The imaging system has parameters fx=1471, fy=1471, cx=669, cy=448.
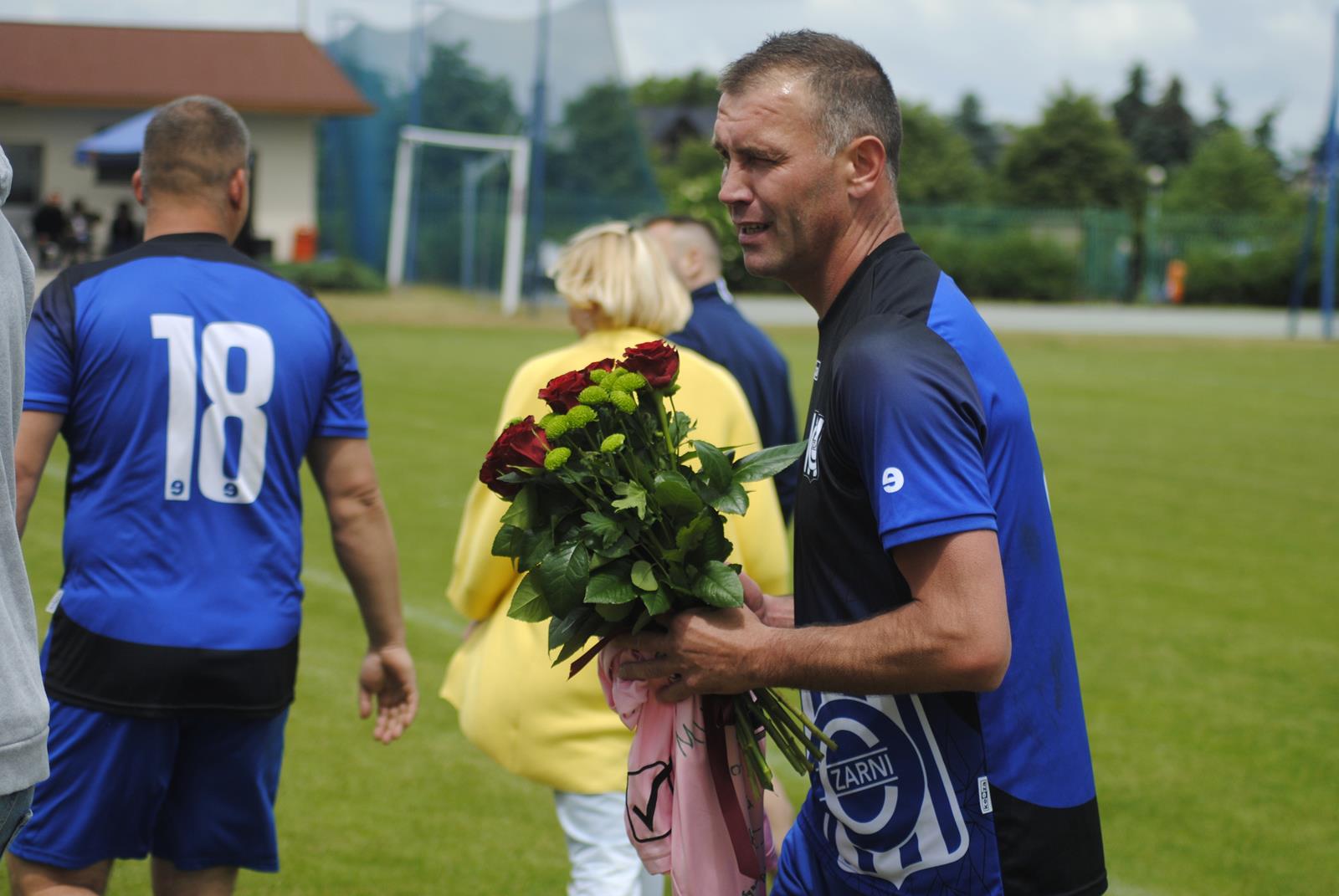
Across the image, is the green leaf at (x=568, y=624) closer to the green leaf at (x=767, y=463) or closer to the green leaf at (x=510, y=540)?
the green leaf at (x=510, y=540)

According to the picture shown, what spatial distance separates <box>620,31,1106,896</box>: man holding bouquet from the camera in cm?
232

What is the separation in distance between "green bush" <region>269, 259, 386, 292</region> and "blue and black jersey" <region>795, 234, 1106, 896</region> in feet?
106

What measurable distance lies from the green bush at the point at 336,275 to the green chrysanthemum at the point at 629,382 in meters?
32.1

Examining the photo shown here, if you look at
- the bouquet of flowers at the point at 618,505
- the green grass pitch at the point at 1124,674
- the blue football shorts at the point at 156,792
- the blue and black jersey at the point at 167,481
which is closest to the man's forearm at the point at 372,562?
the blue and black jersey at the point at 167,481

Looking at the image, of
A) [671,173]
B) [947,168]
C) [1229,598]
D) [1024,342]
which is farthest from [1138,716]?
[947,168]

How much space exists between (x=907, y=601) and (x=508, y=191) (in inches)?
1396

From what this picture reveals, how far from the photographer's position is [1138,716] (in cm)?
724

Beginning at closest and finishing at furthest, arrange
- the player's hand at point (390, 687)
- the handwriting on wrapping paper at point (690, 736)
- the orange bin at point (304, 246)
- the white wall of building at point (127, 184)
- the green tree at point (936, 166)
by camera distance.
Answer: the handwriting on wrapping paper at point (690, 736) → the player's hand at point (390, 687) → the orange bin at point (304, 246) → the white wall of building at point (127, 184) → the green tree at point (936, 166)

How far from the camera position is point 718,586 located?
2.55 m

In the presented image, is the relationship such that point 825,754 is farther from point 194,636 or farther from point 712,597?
point 194,636

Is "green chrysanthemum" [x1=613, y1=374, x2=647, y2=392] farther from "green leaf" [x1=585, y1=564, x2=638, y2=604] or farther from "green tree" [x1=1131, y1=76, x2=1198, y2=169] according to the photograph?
"green tree" [x1=1131, y1=76, x2=1198, y2=169]

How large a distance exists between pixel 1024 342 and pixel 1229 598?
2366 cm

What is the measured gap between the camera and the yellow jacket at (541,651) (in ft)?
13.6

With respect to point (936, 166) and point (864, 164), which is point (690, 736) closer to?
point (864, 164)
